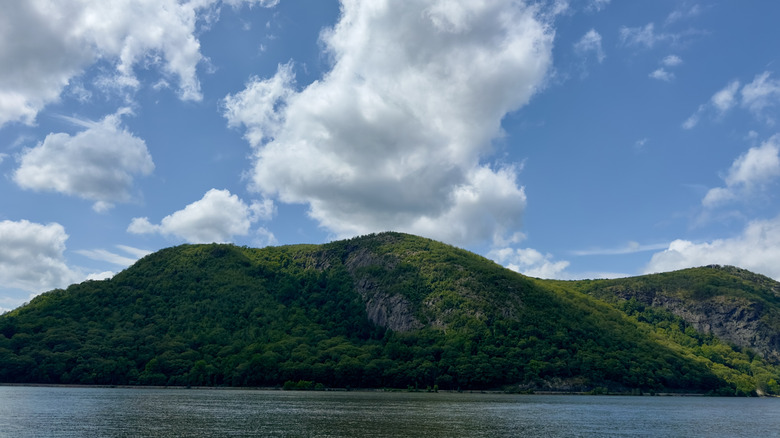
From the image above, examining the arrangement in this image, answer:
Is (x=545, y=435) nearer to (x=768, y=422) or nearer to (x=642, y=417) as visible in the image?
(x=642, y=417)

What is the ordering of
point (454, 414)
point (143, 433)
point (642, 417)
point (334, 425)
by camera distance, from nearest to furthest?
1. point (143, 433)
2. point (334, 425)
3. point (454, 414)
4. point (642, 417)

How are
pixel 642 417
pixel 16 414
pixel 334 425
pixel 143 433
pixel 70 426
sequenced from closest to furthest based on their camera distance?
pixel 143 433, pixel 70 426, pixel 334 425, pixel 16 414, pixel 642 417

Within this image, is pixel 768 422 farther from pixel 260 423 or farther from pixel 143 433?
pixel 143 433

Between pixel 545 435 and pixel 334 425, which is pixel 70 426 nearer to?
pixel 334 425

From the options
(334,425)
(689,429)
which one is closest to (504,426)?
(334,425)

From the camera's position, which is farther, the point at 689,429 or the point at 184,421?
the point at 689,429

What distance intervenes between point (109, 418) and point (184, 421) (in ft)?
46.6

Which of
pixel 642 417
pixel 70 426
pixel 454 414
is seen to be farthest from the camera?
pixel 642 417

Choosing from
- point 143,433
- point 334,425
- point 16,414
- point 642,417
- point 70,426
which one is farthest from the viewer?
point 642,417

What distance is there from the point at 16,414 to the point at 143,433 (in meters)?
41.0

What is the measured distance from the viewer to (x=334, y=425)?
90938 millimetres

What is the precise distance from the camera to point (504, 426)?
96375 mm

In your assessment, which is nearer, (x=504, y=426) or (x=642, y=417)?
(x=504, y=426)

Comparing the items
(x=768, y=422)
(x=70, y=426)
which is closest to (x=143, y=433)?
(x=70, y=426)
